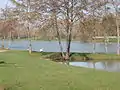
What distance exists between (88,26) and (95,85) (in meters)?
30.9

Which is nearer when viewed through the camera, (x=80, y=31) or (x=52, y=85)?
(x=52, y=85)

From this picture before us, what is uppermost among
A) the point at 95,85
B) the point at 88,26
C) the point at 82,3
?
the point at 82,3

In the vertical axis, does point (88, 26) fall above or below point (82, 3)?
below

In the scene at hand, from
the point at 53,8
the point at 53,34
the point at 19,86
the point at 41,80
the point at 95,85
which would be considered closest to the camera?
the point at 19,86

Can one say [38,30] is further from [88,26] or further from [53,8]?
[88,26]

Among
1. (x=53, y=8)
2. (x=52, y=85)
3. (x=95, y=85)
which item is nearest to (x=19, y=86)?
(x=52, y=85)

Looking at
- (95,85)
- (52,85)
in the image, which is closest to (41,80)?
(52,85)

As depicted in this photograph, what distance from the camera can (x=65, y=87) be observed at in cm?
1255

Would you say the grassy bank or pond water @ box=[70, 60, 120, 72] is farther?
the grassy bank

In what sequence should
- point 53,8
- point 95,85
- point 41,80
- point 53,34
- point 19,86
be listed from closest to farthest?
point 19,86 < point 95,85 < point 41,80 < point 53,8 < point 53,34

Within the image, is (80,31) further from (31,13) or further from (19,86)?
(19,86)

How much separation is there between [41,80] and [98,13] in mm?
31257

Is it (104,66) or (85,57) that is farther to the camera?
(85,57)

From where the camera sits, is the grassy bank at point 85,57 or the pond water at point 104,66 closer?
the pond water at point 104,66
